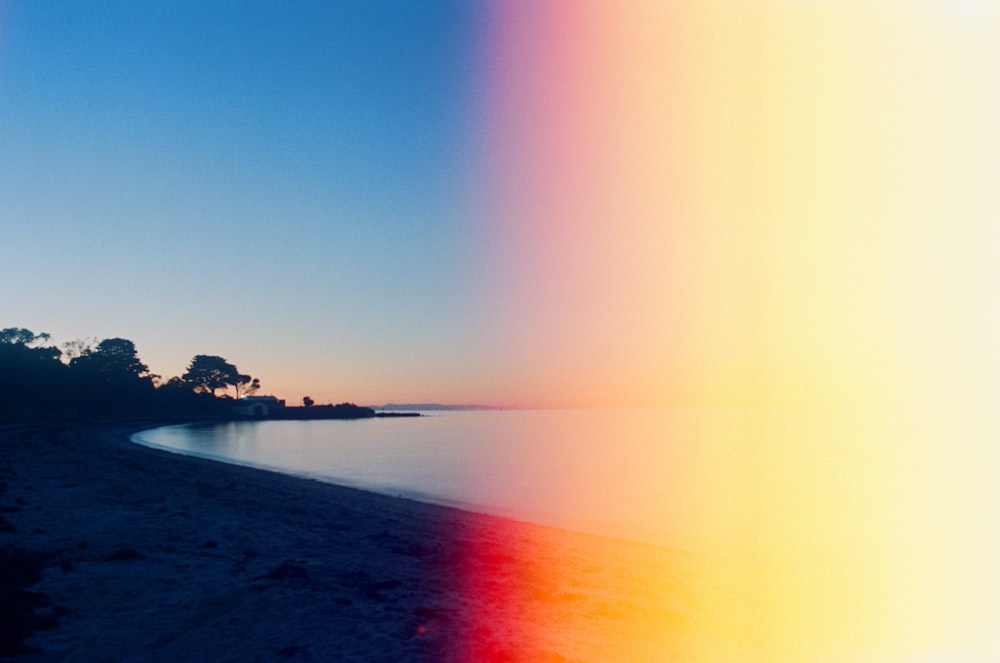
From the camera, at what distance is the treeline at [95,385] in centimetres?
8612

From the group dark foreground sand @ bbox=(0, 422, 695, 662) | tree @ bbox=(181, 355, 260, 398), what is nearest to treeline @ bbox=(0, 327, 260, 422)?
tree @ bbox=(181, 355, 260, 398)

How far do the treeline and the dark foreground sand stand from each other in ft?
230

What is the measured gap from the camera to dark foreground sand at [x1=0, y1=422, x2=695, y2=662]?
26.6ft

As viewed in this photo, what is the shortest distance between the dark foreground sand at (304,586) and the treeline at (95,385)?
70.0 metres

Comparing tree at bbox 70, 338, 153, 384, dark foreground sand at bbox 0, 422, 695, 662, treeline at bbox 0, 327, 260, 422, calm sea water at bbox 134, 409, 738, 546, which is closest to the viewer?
dark foreground sand at bbox 0, 422, 695, 662

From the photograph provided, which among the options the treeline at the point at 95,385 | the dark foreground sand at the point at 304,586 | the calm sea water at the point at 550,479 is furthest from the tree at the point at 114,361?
the dark foreground sand at the point at 304,586

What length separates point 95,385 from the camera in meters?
111

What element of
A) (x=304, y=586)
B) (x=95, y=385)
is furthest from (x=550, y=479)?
(x=95, y=385)

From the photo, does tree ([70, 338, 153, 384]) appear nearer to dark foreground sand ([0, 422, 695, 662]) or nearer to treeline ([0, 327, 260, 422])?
treeline ([0, 327, 260, 422])

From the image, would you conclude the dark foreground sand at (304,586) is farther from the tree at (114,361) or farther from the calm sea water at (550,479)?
the tree at (114,361)

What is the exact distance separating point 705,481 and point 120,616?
37.2m

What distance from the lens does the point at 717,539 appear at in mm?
23062

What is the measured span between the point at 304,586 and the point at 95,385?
396 ft

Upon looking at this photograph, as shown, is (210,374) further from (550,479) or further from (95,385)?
(550,479)
